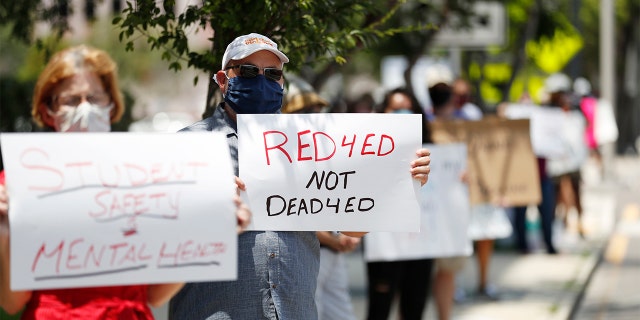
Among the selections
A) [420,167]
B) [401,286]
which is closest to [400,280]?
[401,286]

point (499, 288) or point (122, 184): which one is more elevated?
point (122, 184)

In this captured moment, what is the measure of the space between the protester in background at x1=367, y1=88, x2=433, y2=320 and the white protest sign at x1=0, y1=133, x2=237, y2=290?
3.95 m

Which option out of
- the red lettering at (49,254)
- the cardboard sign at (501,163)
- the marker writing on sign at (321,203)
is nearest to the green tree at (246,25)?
the marker writing on sign at (321,203)

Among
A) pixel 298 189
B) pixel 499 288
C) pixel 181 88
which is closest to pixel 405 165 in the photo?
Result: pixel 298 189

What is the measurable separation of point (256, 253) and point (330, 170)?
351mm

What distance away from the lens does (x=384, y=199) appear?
3996 mm

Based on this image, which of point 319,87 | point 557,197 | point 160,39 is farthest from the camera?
point 557,197

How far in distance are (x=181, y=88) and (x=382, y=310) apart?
53121mm

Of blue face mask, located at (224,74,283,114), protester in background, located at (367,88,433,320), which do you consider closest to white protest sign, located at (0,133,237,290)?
blue face mask, located at (224,74,283,114)

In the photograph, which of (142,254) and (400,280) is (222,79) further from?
(400,280)

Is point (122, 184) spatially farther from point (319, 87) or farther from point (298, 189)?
point (319, 87)

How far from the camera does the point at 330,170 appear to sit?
3.95m

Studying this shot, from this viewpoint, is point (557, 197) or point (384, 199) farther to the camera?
point (557, 197)

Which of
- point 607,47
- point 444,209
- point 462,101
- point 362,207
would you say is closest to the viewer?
point 362,207
